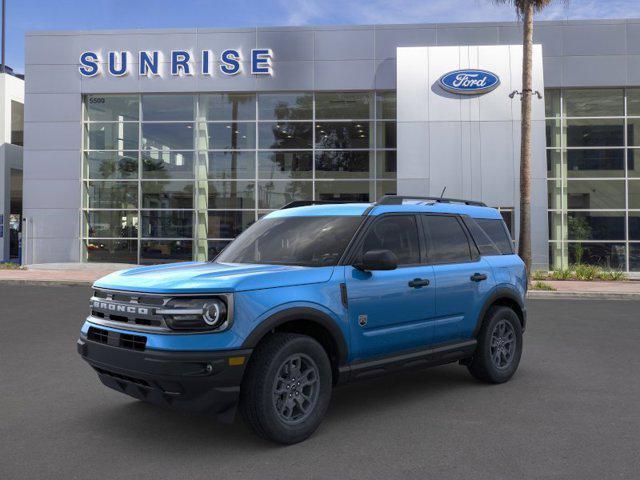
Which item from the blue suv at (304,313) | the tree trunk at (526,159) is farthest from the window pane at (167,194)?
the blue suv at (304,313)

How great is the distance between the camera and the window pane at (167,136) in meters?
25.8

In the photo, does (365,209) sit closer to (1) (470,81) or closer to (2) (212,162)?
(1) (470,81)

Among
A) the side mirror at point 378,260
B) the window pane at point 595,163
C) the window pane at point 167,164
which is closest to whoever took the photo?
the side mirror at point 378,260

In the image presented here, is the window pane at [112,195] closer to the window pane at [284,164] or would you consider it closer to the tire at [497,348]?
the window pane at [284,164]

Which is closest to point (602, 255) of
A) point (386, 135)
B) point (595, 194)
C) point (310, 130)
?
point (595, 194)

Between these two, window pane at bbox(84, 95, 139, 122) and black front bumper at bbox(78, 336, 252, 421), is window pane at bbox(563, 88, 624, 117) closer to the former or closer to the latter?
window pane at bbox(84, 95, 139, 122)

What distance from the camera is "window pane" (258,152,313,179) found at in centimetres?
2520

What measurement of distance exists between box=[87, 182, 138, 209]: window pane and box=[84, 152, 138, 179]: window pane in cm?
35

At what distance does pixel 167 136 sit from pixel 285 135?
504 centimetres

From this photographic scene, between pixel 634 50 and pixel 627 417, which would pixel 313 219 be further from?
pixel 634 50

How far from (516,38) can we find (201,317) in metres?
23.0

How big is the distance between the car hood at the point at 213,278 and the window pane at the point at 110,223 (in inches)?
850

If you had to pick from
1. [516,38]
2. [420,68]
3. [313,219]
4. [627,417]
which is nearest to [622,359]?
[627,417]

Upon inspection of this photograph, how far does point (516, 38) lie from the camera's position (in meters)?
23.8
